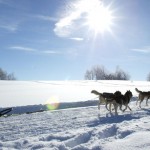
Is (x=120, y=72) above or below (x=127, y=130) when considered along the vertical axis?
above

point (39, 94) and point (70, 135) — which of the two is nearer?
point (70, 135)

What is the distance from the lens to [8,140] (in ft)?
22.7

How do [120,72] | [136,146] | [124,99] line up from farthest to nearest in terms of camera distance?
[120,72]
[124,99]
[136,146]

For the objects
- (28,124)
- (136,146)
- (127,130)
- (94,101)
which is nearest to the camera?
(136,146)

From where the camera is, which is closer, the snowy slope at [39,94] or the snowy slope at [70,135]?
the snowy slope at [70,135]

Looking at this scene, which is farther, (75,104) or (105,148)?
(75,104)

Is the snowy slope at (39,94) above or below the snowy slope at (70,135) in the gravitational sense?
above

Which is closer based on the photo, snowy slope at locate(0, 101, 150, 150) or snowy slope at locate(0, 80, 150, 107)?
snowy slope at locate(0, 101, 150, 150)

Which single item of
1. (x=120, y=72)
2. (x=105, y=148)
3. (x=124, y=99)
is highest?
(x=120, y=72)

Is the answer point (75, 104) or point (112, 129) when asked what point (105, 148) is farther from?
point (75, 104)

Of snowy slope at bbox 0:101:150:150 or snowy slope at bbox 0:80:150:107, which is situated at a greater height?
snowy slope at bbox 0:80:150:107

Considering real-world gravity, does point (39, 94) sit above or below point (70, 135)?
above

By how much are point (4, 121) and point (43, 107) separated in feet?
14.1

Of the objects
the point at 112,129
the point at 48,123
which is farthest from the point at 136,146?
the point at 48,123
